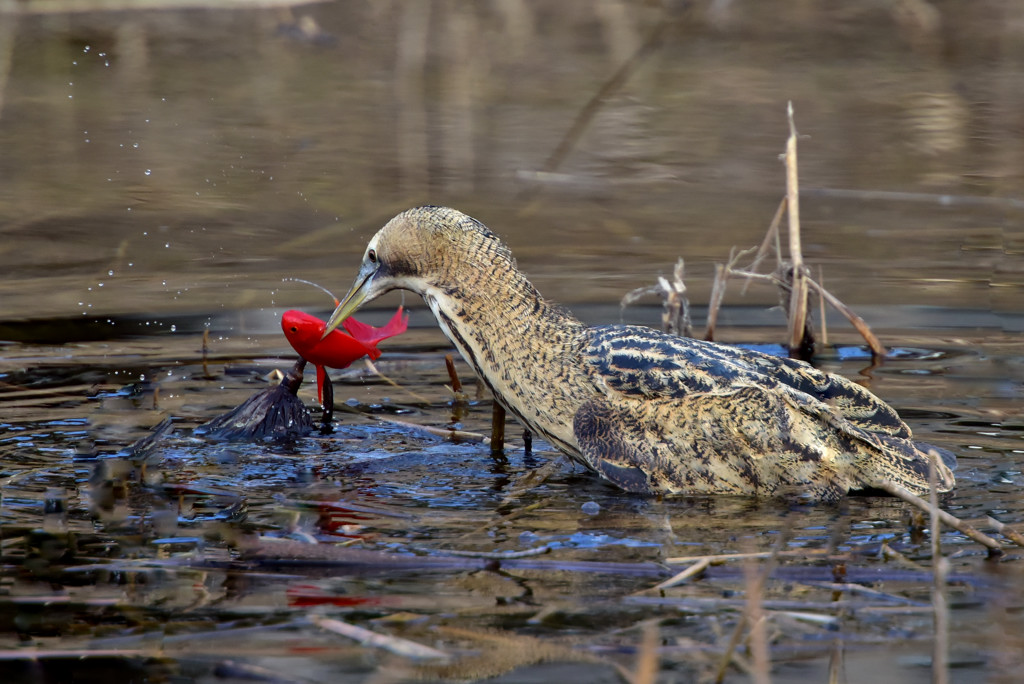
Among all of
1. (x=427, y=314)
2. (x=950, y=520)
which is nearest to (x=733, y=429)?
(x=950, y=520)

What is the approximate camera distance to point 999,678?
393 cm

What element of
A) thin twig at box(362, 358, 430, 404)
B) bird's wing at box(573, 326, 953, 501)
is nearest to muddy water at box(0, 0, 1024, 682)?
thin twig at box(362, 358, 430, 404)

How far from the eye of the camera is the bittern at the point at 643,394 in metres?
5.57

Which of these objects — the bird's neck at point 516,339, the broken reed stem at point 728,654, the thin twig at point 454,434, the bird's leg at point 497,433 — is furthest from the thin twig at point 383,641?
the thin twig at point 454,434

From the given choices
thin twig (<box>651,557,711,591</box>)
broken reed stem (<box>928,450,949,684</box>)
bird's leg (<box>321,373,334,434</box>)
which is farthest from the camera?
bird's leg (<box>321,373,334,434</box>)

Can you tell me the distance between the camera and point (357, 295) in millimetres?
6301

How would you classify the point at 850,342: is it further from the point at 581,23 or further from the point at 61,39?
the point at 61,39

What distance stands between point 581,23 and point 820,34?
2722mm

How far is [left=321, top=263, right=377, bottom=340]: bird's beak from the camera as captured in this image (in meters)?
6.26

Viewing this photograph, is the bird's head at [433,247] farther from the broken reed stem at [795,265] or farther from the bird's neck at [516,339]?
the broken reed stem at [795,265]

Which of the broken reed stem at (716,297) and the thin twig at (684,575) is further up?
the broken reed stem at (716,297)

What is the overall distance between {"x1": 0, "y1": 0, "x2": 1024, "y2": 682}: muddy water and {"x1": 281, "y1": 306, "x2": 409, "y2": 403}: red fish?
37cm

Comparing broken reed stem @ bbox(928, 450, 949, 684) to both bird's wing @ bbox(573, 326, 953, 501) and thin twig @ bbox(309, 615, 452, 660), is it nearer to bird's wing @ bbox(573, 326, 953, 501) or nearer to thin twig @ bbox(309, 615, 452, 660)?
bird's wing @ bbox(573, 326, 953, 501)

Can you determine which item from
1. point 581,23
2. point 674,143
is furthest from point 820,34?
point 674,143
